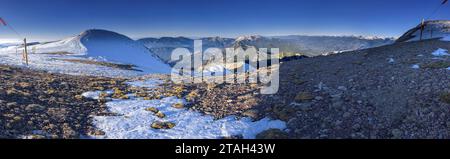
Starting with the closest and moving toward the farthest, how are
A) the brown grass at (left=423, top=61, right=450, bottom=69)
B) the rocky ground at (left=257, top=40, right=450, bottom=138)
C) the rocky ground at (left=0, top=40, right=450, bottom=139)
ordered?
1. the rocky ground at (left=257, top=40, right=450, bottom=138)
2. the rocky ground at (left=0, top=40, right=450, bottom=139)
3. the brown grass at (left=423, top=61, right=450, bottom=69)

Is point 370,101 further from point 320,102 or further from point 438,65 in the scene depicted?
point 438,65

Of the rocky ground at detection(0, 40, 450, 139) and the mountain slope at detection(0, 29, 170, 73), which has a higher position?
the mountain slope at detection(0, 29, 170, 73)

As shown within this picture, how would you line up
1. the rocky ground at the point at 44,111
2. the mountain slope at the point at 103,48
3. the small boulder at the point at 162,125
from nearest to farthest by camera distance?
1. the rocky ground at the point at 44,111
2. the small boulder at the point at 162,125
3. the mountain slope at the point at 103,48

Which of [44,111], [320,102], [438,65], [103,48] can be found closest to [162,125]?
[44,111]

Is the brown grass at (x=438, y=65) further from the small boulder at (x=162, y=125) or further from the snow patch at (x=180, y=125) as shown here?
the small boulder at (x=162, y=125)

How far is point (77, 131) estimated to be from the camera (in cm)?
1728

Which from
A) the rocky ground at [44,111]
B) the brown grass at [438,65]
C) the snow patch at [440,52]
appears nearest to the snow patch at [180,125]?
Result: the rocky ground at [44,111]

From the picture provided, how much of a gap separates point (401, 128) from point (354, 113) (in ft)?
9.45

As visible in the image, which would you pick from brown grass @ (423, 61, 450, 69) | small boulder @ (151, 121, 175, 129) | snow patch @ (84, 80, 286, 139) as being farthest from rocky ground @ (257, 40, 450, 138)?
small boulder @ (151, 121, 175, 129)

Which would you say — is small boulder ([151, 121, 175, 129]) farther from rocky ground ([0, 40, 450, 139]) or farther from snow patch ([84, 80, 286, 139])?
rocky ground ([0, 40, 450, 139])
